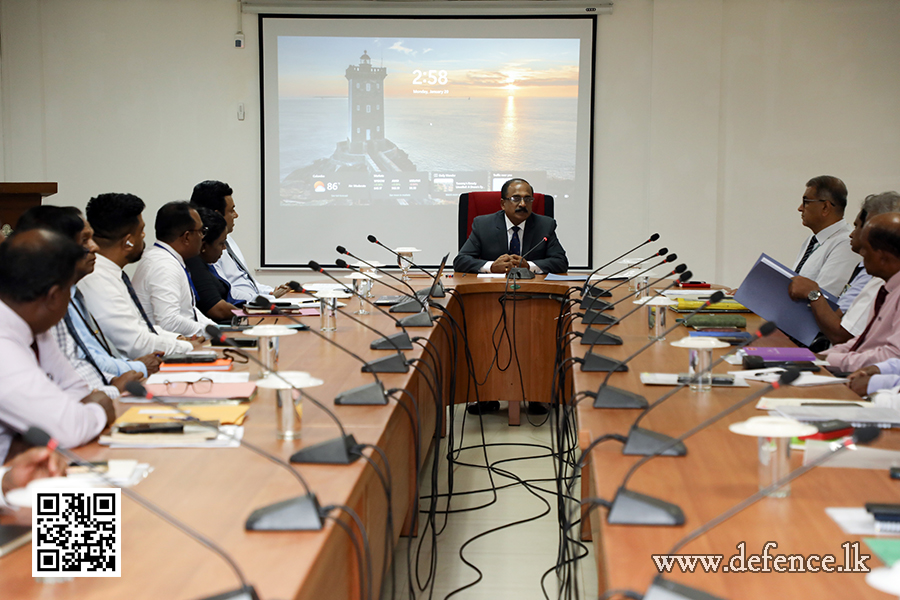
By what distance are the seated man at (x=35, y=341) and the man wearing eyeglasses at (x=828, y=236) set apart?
11.5ft

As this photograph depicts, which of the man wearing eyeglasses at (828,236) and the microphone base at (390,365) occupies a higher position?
the man wearing eyeglasses at (828,236)

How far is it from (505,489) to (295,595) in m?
2.32

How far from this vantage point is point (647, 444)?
1.58m

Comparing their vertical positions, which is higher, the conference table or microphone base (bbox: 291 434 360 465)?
microphone base (bbox: 291 434 360 465)

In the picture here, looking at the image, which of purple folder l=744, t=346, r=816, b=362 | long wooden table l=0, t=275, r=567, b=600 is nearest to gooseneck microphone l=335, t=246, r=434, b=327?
long wooden table l=0, t=275, r=567, b=600

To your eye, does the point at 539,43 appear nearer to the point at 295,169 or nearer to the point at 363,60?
the point at 363,60

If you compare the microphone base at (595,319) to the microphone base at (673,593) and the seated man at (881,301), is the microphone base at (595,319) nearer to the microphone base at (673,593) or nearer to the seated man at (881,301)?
the seated man at (881,301)

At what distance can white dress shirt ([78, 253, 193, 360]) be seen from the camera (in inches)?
109

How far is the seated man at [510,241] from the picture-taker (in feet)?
15.7

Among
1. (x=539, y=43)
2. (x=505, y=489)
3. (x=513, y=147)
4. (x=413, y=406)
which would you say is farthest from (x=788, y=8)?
(x=413, y=406)

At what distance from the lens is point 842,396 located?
2055 mm

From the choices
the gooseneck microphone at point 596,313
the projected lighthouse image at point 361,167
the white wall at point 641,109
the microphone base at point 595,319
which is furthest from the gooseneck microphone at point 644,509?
the projected lighthouse image at point 361,167

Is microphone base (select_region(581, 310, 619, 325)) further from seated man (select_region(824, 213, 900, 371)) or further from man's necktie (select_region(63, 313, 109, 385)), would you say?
man's necktie (select_region(63, 313, 109, 385))

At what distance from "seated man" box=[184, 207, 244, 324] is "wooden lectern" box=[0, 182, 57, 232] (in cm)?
98
